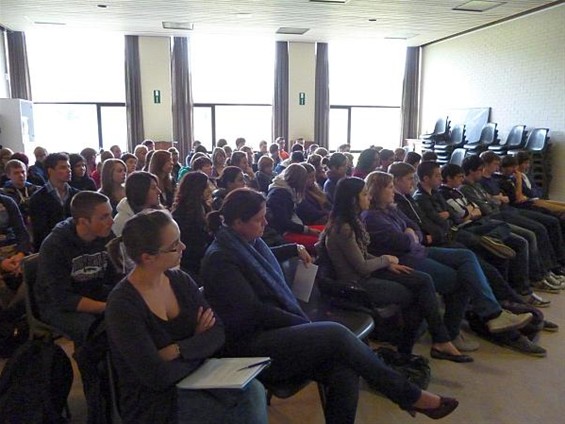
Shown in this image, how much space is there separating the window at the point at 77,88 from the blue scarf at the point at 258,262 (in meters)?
10.3

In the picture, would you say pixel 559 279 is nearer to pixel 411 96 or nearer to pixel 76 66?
pixel 411 96

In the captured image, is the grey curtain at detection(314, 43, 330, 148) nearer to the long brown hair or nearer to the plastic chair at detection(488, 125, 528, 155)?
the plastic chair at detection(488, 125, 528, 155)

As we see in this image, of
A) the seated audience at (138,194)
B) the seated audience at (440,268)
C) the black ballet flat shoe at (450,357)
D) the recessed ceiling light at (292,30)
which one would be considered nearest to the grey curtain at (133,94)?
the recessed ceiling light at (292,30)

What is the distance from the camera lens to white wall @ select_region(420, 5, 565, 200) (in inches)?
335

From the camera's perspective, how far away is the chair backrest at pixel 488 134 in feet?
31.8

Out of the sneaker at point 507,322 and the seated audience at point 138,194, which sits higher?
the seated audience at point 138,194

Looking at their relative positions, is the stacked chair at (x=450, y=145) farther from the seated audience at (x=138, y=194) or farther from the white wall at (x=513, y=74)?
the seated audience at (x=138, y=194)

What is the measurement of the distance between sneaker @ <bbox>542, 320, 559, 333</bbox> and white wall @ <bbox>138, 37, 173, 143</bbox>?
983 cm

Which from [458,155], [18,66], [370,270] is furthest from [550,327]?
[18,66]

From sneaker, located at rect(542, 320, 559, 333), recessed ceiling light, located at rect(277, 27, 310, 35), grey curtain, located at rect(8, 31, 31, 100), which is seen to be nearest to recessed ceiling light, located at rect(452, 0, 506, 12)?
recessed ceiling light, located at rect(277, 27, 310, 35)

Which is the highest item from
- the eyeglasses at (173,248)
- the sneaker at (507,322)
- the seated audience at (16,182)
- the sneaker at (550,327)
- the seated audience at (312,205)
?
the eyeglasses at (173,248)

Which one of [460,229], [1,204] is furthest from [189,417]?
[460,229]

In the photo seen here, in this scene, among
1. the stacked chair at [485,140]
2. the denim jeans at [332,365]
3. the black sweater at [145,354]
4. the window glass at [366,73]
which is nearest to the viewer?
the black sweater at [145,354]

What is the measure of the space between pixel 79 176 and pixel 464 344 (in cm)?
379
